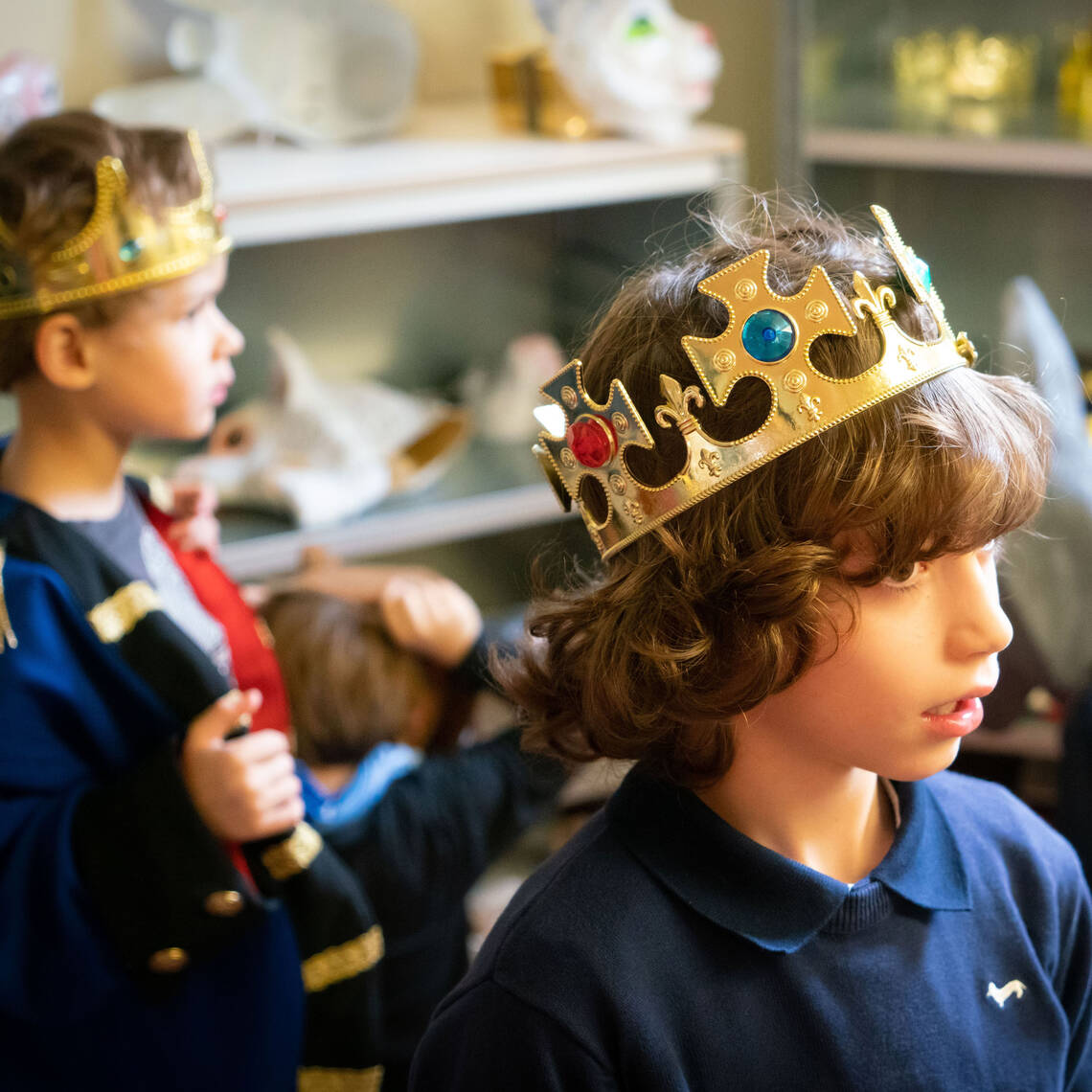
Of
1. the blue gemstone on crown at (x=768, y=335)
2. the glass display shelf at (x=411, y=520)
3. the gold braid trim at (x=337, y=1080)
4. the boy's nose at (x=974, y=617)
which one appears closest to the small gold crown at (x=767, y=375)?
the blue gemstone on crown at (x=768, y=335)

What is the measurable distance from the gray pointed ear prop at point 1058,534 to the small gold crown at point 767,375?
85 cm

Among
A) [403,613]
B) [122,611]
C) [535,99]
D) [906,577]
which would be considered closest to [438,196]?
[535,99]

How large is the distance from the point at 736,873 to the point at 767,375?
0.93 feet

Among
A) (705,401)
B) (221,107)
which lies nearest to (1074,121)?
(221,107)

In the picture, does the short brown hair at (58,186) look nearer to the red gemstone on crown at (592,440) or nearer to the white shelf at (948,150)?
the red gemstone on crown at (592,440)

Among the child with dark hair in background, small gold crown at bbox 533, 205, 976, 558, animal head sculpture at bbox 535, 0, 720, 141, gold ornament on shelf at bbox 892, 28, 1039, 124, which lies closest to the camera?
small gold crown at bbox 533, 205, 976, 558

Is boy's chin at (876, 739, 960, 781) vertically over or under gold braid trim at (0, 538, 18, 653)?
over

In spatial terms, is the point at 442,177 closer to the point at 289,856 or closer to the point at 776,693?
the point at 289,856

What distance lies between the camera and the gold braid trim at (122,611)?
3.57 ft

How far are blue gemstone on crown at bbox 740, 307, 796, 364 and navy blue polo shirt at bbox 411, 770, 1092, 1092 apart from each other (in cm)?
27

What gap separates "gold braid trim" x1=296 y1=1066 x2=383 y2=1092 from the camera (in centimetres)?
123

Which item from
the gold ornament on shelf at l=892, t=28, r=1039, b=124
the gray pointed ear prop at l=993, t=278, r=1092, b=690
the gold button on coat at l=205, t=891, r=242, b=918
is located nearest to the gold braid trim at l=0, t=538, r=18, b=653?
the gold button on coat at l=205, t=891, r=242, b=918

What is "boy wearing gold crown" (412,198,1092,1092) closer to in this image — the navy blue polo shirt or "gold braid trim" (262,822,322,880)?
the navy blue polo shirt

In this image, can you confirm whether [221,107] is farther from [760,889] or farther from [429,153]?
[760,889]
